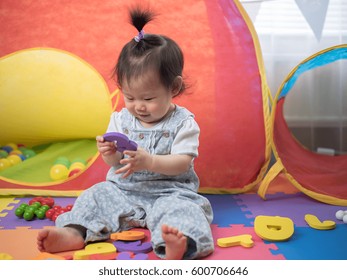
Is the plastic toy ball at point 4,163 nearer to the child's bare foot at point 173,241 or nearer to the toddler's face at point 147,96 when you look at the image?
the toddler's face at point 147,96

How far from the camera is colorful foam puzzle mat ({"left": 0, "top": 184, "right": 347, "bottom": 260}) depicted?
3.36 feet

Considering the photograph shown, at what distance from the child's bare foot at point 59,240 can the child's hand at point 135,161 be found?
18cm

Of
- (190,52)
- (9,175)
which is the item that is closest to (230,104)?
(190,52)

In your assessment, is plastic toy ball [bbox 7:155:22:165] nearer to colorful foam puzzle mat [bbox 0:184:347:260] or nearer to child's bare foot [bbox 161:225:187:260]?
colorful foam puzzle mat [bbox 0:184:347:260]

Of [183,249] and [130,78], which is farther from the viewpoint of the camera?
[130,78]

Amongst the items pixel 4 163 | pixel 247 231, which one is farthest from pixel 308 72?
pixel 4 163

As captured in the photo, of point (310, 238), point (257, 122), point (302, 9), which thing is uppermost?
point (302, 9)

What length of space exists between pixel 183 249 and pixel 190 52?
2.59 feet

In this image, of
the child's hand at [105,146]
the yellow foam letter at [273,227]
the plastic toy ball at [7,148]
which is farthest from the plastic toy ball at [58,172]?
the yellow foam letter at [273,227]

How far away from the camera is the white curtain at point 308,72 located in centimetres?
196

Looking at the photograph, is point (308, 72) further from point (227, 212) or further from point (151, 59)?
point (151, 59)

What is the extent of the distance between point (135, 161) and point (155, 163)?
76 mm
